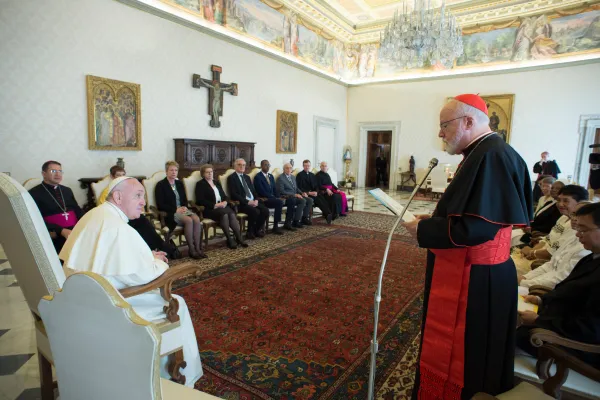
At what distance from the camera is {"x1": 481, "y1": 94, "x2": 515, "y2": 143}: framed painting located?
1233cm

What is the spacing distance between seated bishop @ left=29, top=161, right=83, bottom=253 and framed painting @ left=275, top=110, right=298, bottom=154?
777 cm

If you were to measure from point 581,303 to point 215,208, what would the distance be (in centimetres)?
502

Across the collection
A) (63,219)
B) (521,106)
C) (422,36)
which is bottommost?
(63,219)

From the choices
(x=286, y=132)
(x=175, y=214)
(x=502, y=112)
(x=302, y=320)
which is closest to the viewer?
(x=302, y=320)

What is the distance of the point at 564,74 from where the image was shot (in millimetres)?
11375

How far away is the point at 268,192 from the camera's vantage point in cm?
725

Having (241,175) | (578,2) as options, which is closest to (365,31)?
(578,2)

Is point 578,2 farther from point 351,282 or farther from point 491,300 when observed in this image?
point 491,300

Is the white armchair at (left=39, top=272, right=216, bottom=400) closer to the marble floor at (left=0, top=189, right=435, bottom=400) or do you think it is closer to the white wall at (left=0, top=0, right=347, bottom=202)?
the marble floor at (left=0, top=189, right=435, bottom=400)

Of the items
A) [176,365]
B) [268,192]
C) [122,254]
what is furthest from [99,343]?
[268,192]

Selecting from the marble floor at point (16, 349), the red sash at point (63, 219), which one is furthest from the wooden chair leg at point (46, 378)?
the red sash at point (63, 219)

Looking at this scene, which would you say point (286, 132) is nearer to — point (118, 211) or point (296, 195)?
point (296, 195)

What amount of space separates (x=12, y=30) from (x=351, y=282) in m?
6.60

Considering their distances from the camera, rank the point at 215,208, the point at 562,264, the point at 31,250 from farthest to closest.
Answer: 1. the point at 215,208
2. the point at 562,264
3. the point at 31,250
